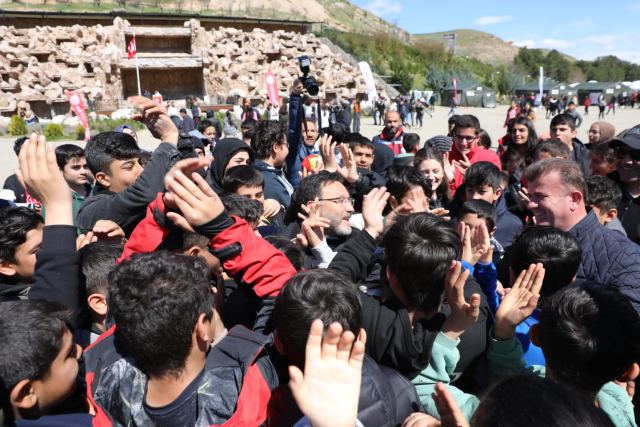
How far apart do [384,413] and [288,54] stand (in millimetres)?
38771

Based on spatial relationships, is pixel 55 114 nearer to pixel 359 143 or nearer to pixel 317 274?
pixel 359 143

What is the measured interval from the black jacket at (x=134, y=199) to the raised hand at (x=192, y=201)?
2.64 ft

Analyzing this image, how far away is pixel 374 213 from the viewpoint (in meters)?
2.39

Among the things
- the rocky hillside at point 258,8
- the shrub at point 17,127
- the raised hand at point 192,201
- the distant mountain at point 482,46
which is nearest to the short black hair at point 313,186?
the raised hand at point 192,201

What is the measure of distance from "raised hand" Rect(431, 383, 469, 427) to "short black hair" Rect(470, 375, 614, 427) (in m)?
0.16

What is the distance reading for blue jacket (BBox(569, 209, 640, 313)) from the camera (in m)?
2.49

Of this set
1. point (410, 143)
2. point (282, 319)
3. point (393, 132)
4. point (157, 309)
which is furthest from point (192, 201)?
point (393, 132)

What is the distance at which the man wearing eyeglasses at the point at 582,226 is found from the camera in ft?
8.29

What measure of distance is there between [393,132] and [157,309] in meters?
7.00

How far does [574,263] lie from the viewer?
7.42ft

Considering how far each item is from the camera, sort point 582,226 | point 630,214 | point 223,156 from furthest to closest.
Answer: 1. point 223,156
2. point 630,214
3. point 582,226

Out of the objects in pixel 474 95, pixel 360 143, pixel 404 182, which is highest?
pixel 474 95

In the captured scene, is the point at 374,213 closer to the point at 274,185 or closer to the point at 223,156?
the point at 274,185

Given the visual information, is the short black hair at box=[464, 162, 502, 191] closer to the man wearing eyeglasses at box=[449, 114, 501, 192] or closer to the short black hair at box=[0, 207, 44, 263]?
the man wearing eyeglasses at box=[449, 114, 501, 192]
